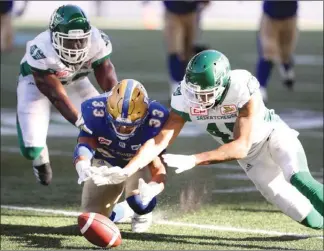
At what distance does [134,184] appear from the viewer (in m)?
5.78

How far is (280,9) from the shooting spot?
1086cm

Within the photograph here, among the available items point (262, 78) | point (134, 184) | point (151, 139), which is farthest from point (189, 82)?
point (262, 78)

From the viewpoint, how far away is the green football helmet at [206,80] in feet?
16.9

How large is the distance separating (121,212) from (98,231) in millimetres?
914

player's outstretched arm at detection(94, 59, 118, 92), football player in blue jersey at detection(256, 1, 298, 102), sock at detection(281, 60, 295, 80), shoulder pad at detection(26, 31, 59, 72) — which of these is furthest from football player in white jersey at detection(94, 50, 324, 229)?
sock at detection(281, 60, 295, 80)

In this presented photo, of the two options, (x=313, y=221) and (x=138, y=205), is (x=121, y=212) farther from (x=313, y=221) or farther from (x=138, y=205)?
(x=313, y=221)

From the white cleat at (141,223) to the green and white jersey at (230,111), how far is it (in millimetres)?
754

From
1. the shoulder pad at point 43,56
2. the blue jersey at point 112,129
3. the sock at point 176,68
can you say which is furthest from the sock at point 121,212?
the sock at point 176,68

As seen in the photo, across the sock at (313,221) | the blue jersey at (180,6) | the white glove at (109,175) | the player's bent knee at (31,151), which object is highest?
the white glove at (109,175)

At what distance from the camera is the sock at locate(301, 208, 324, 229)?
551 centimetres

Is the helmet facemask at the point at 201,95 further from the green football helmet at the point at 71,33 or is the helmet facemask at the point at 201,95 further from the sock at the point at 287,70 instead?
the sock at the point at 287,70

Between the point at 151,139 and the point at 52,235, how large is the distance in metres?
0.91

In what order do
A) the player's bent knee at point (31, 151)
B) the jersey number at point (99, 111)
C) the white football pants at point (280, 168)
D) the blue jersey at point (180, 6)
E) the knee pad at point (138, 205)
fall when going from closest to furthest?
the white football pants at point (280, 168) < the jersey number at point (99, 111) < the knee pad at point (138, 205) < the player's bent knee at point (31, 151) < the blue jersey at point (180, 6)

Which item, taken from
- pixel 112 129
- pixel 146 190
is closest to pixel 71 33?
pixel 112 129
